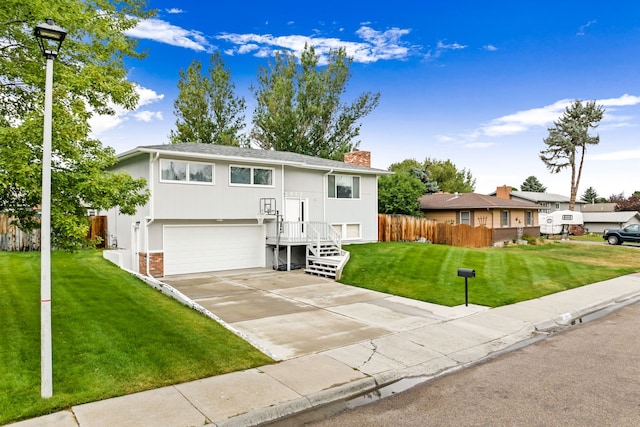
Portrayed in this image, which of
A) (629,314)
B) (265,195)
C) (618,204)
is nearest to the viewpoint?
(629,314)

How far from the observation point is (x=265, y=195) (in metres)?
17.2

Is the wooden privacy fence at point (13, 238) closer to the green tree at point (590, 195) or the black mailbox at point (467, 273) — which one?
the black mailbox at point (467, 273)

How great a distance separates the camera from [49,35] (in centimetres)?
476

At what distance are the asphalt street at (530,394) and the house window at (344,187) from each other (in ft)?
44.5

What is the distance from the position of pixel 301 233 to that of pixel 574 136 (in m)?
40.6

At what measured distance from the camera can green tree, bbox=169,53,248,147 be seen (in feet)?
109

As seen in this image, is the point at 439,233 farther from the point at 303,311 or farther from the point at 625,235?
the point at 303,311

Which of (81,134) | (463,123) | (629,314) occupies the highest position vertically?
(463,123)

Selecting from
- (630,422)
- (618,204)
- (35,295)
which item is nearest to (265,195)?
(35,295)

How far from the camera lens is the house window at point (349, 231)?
2056 cm

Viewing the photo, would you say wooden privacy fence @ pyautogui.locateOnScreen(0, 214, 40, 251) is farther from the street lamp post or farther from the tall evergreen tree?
the tall evergreen tree

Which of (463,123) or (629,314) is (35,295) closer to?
(629,314)

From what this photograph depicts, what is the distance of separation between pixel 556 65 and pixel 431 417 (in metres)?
25.5

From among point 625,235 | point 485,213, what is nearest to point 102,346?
point 485,213
